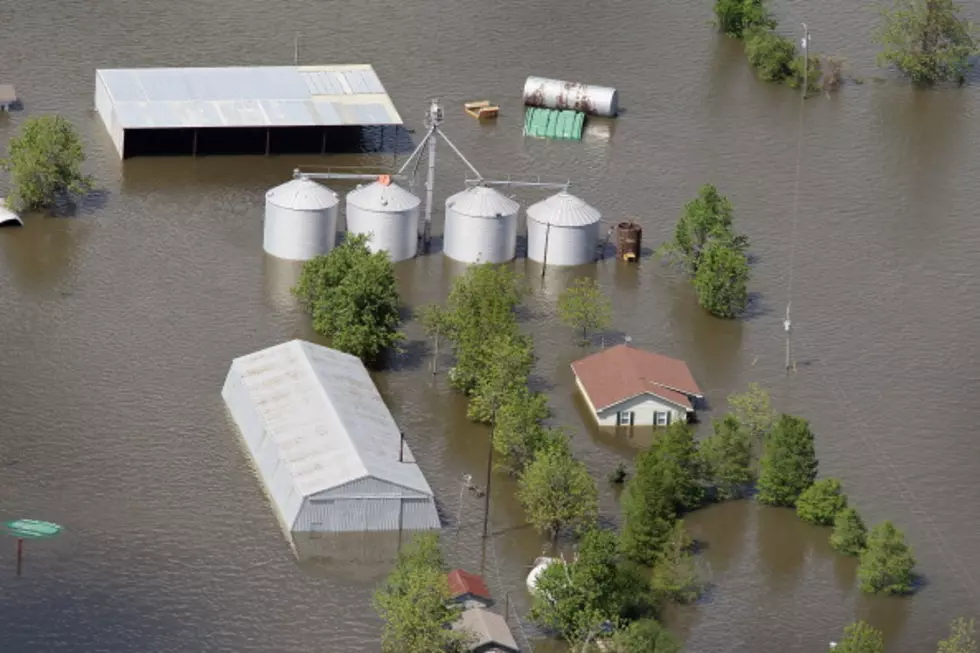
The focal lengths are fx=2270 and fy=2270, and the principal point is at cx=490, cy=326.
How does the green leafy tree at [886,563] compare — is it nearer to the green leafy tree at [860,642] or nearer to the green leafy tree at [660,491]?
the green leafy tree at [860,642]

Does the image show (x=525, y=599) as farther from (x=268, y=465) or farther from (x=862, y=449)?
(x=862, y=449)

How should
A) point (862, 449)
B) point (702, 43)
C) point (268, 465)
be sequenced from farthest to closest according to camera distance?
point (702, 43)
point (862, 449)
point (268, 465)

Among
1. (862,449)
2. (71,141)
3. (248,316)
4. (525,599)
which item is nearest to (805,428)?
(862,449)

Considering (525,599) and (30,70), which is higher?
(30,70)

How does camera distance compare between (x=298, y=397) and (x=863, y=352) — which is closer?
(x=298, y=397)

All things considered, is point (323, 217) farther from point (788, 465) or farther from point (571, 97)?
point (788, 465)

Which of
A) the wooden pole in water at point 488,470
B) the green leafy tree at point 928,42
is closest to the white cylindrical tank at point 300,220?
the wooden pole in water at point 488,470
